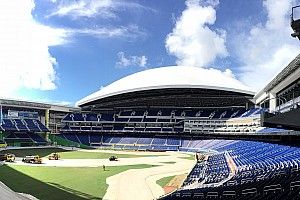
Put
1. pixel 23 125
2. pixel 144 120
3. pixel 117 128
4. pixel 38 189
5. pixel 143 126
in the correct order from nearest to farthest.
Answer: pixel 38 189
pixel 23 125
pixel 143 126
pixel 144 120
pixel 117 128

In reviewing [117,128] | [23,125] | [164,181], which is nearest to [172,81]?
[117,128]

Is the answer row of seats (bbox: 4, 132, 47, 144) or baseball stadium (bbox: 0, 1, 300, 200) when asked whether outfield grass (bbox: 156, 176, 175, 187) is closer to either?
baseball stadium (bbox: 0, 1, 300, 200)

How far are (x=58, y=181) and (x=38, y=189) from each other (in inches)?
229

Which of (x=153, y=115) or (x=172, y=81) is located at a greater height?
(x=172, y=81)

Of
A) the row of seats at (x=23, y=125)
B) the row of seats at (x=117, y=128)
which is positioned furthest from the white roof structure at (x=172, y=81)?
the row of seats at (x=23, y=125)

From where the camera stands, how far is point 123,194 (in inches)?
1384

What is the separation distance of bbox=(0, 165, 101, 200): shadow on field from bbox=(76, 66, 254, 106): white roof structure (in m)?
66.3

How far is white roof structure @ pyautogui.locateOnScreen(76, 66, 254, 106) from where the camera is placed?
10400 cm

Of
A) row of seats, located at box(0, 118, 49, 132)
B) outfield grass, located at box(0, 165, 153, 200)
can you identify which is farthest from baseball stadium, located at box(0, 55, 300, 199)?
outfield grass, located at box(0, 165, 153, 200)

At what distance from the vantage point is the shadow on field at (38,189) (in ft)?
109

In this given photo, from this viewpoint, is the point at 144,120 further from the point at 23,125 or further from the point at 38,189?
the point at 38,189

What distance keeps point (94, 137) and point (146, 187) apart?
248ft

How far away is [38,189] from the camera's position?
119 ft

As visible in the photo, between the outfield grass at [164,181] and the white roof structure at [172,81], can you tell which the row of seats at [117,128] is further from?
the outfield grass at [164,181]
